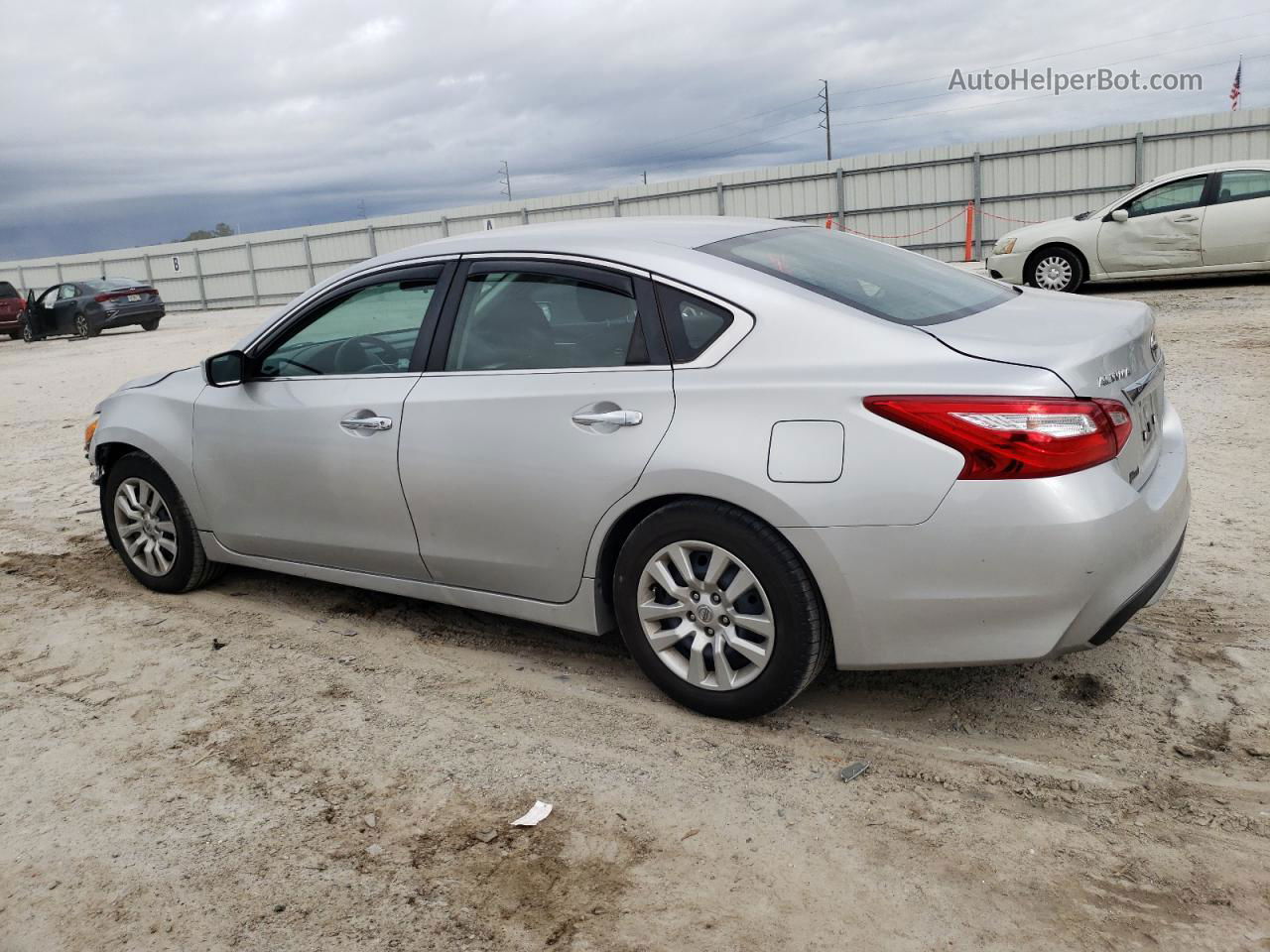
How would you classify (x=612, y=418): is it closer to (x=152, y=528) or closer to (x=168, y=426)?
(x=168, y=426)

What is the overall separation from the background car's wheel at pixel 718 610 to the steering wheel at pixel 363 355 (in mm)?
1323

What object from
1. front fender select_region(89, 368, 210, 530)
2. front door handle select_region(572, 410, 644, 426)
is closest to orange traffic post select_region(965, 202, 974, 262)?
front fender select_region(89, 368, 210, 530)

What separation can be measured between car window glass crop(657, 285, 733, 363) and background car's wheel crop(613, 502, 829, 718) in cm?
49

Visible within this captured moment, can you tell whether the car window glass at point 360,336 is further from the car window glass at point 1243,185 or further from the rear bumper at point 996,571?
the car window glass at point 1243,185

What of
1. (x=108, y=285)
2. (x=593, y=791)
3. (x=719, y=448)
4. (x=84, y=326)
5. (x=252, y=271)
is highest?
(x=252, y=271)

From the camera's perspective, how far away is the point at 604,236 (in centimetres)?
376

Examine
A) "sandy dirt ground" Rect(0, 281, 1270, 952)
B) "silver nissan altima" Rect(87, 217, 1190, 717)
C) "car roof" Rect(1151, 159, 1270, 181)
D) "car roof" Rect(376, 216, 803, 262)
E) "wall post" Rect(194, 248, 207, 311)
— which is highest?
"wall post" Rect(194, 248, 207, 311)

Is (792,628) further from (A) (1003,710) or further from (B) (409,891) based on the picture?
(B) (409,891)

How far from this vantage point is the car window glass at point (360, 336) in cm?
409

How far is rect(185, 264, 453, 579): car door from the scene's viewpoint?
4031mm

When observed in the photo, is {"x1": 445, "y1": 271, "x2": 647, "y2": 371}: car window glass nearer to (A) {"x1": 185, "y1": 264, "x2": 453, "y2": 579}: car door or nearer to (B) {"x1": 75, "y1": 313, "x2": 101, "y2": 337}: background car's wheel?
(A) {"x1": 185, "y1": 264, "x2": 453, "y2": 579}: car door

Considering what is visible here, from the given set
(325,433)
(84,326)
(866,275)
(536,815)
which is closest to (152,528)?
(325,433)

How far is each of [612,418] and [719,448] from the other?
0.41m

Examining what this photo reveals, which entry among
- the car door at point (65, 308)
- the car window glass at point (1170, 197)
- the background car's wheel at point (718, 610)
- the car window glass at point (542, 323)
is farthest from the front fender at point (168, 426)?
the car door at point (65, 308)
